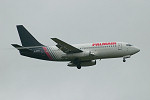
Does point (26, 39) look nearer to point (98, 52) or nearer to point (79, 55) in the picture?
point (79, 55)

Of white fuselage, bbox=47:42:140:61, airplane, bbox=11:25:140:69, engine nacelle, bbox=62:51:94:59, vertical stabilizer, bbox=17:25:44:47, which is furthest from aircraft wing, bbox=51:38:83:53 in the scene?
vertical stabilizer, bbox=17:25:44:47

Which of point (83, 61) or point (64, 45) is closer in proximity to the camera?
point (64, 45)

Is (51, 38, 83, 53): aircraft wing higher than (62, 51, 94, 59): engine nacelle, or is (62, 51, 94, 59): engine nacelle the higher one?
(51, 38, 83, 53): aircraft wing

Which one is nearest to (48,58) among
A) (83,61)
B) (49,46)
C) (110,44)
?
(49,46)

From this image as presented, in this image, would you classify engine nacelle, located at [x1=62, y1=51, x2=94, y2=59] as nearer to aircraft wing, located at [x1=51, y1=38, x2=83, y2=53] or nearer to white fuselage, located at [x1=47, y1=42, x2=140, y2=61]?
white fuselage, located at [x1=47, y1=42, x2=140, y2=61]

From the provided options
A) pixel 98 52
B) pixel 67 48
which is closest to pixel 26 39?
pixel 67 48

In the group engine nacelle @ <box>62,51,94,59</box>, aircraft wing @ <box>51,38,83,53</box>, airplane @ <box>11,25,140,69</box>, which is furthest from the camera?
airplane @ <box>11,25,140,69</box>

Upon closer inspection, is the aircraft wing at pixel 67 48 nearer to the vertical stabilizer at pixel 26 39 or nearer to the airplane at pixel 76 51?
the airplane at pixel 76 51

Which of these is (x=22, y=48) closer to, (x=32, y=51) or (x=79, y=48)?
(x=32, y=51)

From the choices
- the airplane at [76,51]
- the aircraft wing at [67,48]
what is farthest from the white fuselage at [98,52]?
the aircraft wing at [67,48]

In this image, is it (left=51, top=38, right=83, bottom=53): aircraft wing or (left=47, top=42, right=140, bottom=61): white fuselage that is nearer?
(left=51, top=38, right=83, bottom=53): aircraft wing

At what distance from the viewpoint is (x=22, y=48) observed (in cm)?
8156

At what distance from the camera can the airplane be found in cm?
7975

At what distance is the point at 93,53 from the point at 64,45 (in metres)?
6.04
